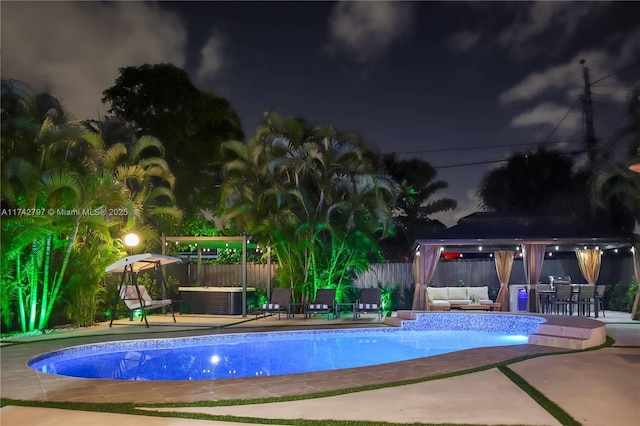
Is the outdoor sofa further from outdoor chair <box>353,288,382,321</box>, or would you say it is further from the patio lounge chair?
the patio lounge chair

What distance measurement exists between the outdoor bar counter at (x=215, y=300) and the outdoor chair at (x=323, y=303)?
2.36 m

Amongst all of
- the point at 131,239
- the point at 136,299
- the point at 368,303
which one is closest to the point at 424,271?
the point at 368,303

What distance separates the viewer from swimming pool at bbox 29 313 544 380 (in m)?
9.26

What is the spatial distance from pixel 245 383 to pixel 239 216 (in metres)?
11.1

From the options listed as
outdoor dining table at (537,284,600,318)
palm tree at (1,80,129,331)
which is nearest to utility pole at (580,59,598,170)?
outdoor dining table at (537,284,600,318)

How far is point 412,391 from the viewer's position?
21.8 feet

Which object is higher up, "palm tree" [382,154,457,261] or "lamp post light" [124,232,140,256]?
"palm tree" [382,154,457,261]

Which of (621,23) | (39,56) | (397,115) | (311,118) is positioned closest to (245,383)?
(39,56)

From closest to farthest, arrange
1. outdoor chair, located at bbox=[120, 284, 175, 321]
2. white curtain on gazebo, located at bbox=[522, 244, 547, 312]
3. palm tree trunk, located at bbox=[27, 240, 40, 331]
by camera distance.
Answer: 1. palm tree trunk, located at bbox=[27, 240, 40, 331]
2. outdoor chair, located at bbox=[120, 284, 175, 321]
3. white curtain on gazebo, located at bbox=[522, 244, 547, 312]

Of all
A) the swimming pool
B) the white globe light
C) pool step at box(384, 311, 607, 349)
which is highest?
the white globe light

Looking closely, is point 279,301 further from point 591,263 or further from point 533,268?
point 591,263

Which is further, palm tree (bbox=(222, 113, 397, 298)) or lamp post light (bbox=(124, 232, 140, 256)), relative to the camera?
palm tree (bbox=(222, 113, 397, 298))

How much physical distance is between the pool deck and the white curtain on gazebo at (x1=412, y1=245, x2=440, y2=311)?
23.0 feet

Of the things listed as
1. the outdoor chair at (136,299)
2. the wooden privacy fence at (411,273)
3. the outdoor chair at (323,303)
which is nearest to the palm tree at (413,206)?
the wooden privacy fence at (411,273)
